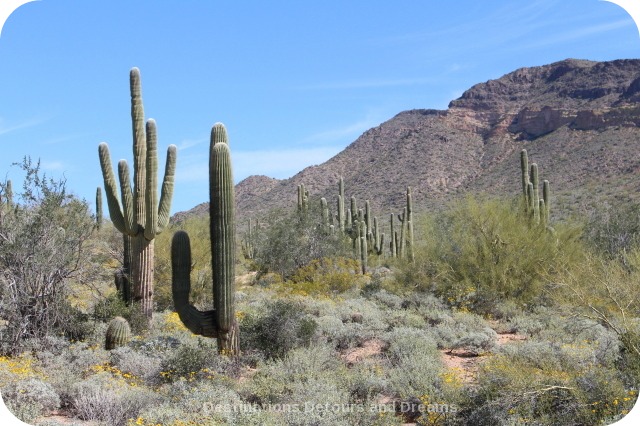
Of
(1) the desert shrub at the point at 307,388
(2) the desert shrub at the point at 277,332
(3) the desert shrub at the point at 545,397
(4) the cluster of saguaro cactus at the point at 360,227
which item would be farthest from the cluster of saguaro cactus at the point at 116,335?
(4) the cluster of saguaro cactus at the point at 360,227

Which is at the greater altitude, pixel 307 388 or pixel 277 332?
pixel 277 332

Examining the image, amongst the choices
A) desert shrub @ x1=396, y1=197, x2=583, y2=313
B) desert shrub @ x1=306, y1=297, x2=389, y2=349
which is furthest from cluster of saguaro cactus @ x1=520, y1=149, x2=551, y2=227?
desert shrub @ x1=306, y1=297, x2=389, y2=349

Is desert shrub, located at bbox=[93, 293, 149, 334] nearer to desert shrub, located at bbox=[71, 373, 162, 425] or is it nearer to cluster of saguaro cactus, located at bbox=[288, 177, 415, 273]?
desert shrub, located at bbox=[71, 373, 162, 425]

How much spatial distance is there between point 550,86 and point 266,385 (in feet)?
271

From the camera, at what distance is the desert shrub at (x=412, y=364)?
29.2 feet

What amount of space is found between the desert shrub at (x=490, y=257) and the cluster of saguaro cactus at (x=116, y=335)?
8.69 meters

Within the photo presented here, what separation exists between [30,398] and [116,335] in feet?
11.5

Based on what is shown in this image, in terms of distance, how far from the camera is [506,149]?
69.6 metres

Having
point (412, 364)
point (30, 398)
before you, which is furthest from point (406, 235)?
point (30, 398)

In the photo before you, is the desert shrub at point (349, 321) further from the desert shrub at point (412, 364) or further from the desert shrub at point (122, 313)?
the desert shrub at point (122, 313)

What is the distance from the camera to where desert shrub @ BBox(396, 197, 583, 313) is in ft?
56.5

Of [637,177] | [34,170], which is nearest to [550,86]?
[637,177]

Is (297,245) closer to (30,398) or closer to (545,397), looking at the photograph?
(30,398)

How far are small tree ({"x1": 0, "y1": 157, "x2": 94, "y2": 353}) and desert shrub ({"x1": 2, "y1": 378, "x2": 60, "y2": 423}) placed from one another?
2.93m
